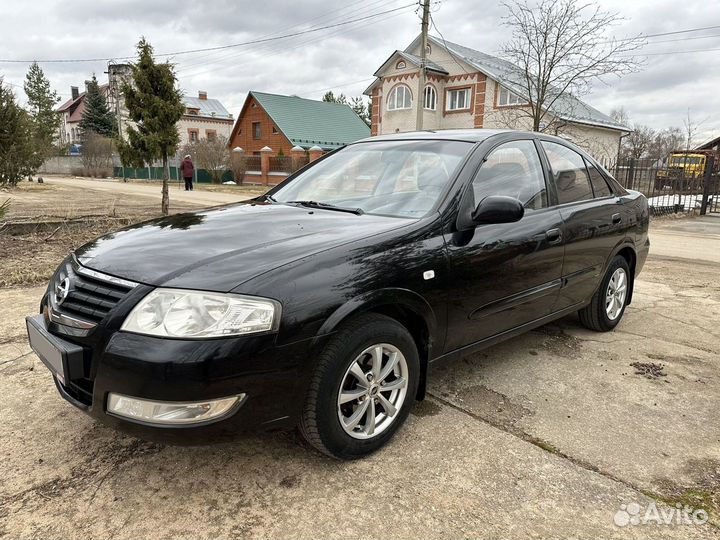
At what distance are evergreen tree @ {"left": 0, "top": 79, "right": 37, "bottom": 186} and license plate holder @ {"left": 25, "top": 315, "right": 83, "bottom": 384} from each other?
7196 mm

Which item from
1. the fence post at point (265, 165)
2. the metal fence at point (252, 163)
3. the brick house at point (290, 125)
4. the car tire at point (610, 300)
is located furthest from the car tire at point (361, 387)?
the brick house at point (290, 125)

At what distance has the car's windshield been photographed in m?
3.04

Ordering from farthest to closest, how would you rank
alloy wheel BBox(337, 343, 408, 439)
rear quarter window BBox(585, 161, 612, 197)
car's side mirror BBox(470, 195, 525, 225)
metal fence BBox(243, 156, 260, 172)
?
metal fence BBox(243, 156, 260, 172), rear quarter window BBox(585, 161, 612, 197), car's side mirror BBox(470, 195, 525, 225), alloy wheel BBox(337, 343, 408, 439)

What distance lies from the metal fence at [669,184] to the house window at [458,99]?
16878 mm

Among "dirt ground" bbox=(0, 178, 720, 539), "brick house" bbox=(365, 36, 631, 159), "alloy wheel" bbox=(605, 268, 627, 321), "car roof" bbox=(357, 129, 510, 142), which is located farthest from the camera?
"brick house" bbox=(365, 36, 631, 159)

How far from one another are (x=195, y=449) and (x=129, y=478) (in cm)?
34

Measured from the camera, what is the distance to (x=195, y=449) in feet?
8.57

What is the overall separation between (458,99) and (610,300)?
30267mm

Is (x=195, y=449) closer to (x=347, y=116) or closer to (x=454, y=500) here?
Answer: (x=454, y=500)

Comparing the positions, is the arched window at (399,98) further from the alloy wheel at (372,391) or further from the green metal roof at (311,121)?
the alloy wheel at (372,391)

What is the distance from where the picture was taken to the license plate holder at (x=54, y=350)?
2.11m

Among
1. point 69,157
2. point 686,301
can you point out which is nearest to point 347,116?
point 69,157

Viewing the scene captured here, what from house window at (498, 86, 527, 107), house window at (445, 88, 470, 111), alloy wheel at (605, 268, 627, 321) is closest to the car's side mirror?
alloy wheel at (605, 268, 627, 321)

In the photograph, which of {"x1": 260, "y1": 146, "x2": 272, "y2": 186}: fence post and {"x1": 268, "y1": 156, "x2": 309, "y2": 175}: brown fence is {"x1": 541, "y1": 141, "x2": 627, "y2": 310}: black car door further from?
{"x1": 260, "y1": 146, "x2": 272, "y2": 186}: fence post
